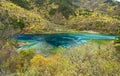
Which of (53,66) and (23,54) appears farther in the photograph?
(23,54)

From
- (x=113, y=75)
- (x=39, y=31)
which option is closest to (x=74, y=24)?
(x=39, y=31)

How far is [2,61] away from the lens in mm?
52062

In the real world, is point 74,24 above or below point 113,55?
below

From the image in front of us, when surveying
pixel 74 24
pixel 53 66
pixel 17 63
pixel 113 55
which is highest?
pixel 113 55

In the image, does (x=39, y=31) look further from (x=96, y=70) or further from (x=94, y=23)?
(x=96, y=70)

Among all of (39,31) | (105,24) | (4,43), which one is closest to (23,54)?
(4,43)

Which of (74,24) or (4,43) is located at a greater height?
(4,43)

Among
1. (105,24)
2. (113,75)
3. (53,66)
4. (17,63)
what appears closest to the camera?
(113,75)

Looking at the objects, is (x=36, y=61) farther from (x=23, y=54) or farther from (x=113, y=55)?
(x=113, y=55)

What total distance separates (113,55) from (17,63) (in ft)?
91.1

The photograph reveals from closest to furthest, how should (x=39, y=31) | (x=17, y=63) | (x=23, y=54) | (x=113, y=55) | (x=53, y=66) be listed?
(x=113, y=55)
(x=53, y=66)
(x=17, y=63)
(x=23, y=54)
(x=39, y=31)

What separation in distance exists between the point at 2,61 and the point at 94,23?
147622 mm

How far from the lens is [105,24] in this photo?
633ft

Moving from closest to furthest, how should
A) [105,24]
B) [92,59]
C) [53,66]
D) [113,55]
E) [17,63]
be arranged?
[92,59]
[113,55]
[53,66]
[17,63]
[105,24]
